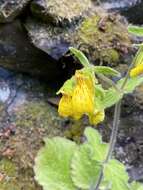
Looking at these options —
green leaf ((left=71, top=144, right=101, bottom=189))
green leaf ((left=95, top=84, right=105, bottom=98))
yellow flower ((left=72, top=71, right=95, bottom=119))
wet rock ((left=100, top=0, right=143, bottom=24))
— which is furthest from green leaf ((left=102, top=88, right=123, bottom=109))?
wet rock ((left=100, top=0, right=143, bottom=24))

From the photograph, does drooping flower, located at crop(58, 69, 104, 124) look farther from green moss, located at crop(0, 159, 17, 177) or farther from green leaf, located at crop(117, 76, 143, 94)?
green moss, located at crop(0, 159, 17, 177)

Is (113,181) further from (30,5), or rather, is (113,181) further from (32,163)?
(30,5)

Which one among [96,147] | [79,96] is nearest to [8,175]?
[96,147]

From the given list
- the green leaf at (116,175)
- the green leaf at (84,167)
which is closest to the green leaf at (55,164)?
the green leaf at (84,167)

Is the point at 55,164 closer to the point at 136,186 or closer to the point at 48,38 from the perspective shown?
the point at 136,186

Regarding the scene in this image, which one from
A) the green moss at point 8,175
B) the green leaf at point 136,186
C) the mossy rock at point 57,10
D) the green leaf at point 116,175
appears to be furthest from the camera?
the mossy rock at point 57,10

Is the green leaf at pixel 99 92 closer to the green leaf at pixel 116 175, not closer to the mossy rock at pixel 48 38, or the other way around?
the green leaf at pixel 116 175

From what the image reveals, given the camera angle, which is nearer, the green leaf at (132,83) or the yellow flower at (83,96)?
the yellow flower at (83,96)

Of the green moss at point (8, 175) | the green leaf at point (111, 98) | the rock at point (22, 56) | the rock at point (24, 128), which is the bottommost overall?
the green moss at point (8, 175)
